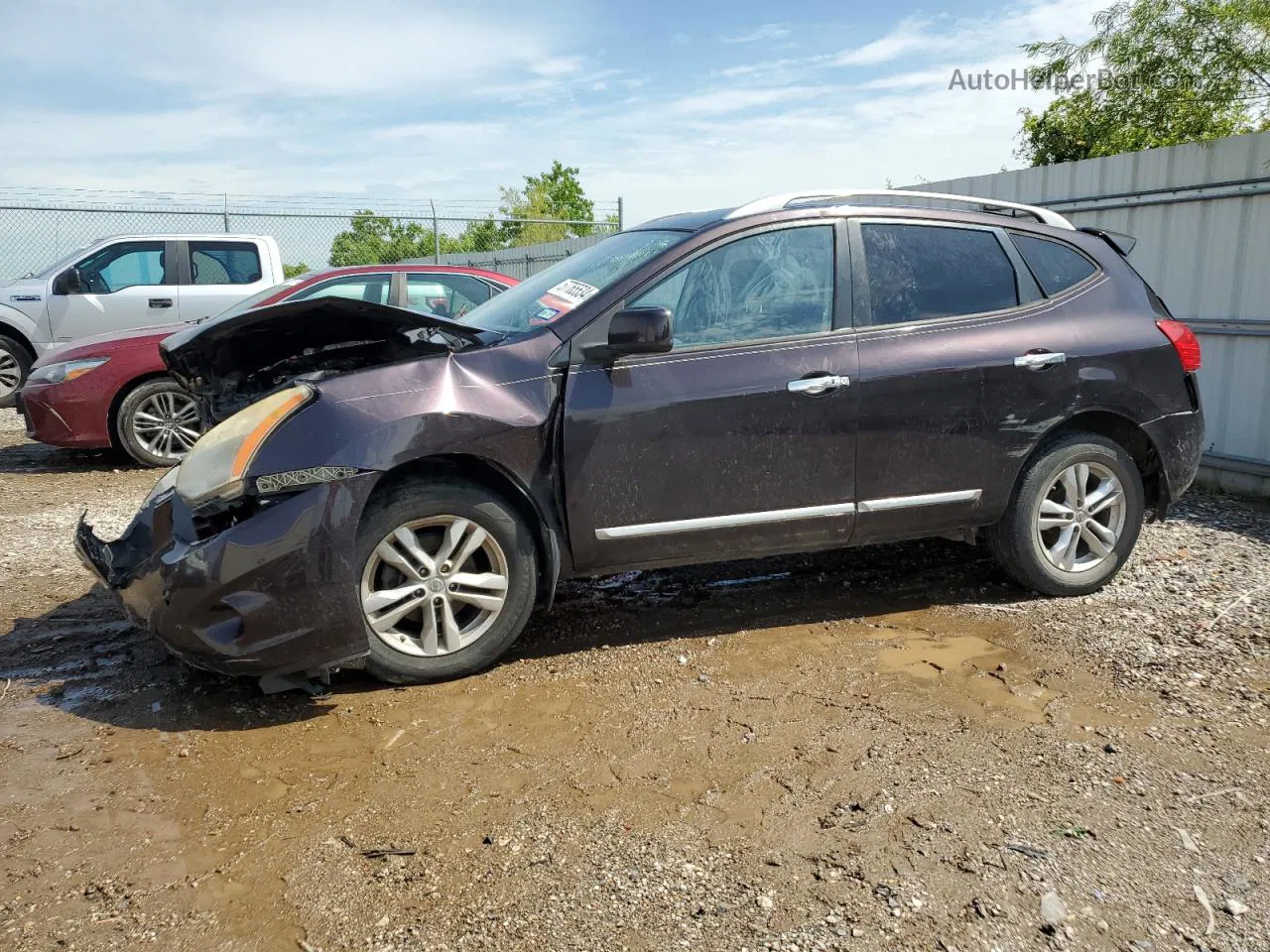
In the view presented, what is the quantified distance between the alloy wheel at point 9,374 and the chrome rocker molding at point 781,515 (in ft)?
35.6

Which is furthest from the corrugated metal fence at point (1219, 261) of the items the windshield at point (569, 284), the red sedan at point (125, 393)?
the red sedan at point (125, 393)

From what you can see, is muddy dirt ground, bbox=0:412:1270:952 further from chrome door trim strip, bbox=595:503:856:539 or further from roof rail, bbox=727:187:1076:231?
roof rail, bbox=727:187:1076:231

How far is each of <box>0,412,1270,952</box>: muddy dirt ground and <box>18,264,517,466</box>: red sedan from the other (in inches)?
151

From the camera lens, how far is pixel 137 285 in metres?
11.6

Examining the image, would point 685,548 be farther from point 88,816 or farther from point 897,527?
point 88,816

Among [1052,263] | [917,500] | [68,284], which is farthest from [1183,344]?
[68,284]

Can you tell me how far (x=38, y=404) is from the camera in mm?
8016

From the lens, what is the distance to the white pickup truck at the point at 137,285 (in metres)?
11.5

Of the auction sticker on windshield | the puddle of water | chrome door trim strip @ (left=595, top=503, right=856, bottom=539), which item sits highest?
the auction sticker on windshield

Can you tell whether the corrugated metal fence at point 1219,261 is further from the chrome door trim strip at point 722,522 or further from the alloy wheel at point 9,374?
the alloy wheel at point 9,374

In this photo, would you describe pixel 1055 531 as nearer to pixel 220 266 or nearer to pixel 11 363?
pixel 220 266

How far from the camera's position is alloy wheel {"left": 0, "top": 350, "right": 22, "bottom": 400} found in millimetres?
11875

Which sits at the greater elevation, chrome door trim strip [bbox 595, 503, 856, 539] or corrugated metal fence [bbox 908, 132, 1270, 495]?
corrugated metal fence [bbox 908, 132, 1270, 495]

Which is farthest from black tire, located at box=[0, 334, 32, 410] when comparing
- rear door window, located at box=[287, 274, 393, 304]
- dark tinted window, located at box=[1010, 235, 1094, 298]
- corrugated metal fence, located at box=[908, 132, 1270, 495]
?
corrugated metal fence, located at box=[908, 132, 1270, 495]
